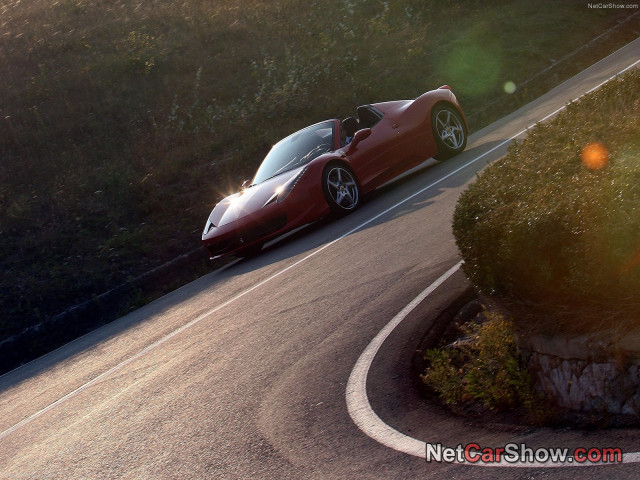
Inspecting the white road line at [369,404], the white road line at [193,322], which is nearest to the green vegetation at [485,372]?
the white road line at [369,404]

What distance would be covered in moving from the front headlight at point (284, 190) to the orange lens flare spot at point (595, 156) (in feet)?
21.8

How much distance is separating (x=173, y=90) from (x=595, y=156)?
20.3m

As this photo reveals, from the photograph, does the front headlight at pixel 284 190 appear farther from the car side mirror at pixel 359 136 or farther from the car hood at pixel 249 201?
the car side mirror at pixel 359 136

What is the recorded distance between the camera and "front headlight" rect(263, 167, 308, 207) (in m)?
11.9

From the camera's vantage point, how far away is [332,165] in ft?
40.7

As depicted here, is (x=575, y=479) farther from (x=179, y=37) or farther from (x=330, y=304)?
(x=179, y=37)

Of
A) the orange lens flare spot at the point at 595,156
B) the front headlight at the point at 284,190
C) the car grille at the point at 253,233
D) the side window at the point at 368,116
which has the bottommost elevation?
the car grille at the point at 253,233

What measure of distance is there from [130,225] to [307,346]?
10.2 metres

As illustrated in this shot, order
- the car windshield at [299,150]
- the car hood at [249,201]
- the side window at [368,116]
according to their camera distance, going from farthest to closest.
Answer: the side window at [368,116], the car windshield at [299,150], the car hood at [249,201]

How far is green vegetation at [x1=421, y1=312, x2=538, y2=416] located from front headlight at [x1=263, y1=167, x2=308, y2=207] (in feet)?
21.3

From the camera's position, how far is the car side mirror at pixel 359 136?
12664mm

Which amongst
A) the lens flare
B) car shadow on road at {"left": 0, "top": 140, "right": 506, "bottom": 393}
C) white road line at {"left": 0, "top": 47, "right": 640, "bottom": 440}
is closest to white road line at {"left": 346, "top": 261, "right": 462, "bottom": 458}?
white road line at {"left": 0, "top": 47, "right": 640, "bottom": 440}

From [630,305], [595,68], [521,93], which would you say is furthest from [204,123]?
[630,305]

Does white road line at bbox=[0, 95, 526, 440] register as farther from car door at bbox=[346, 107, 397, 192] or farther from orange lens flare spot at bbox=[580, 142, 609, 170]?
orange lens flare spot at bbox=[580, 142, 609, 170]
